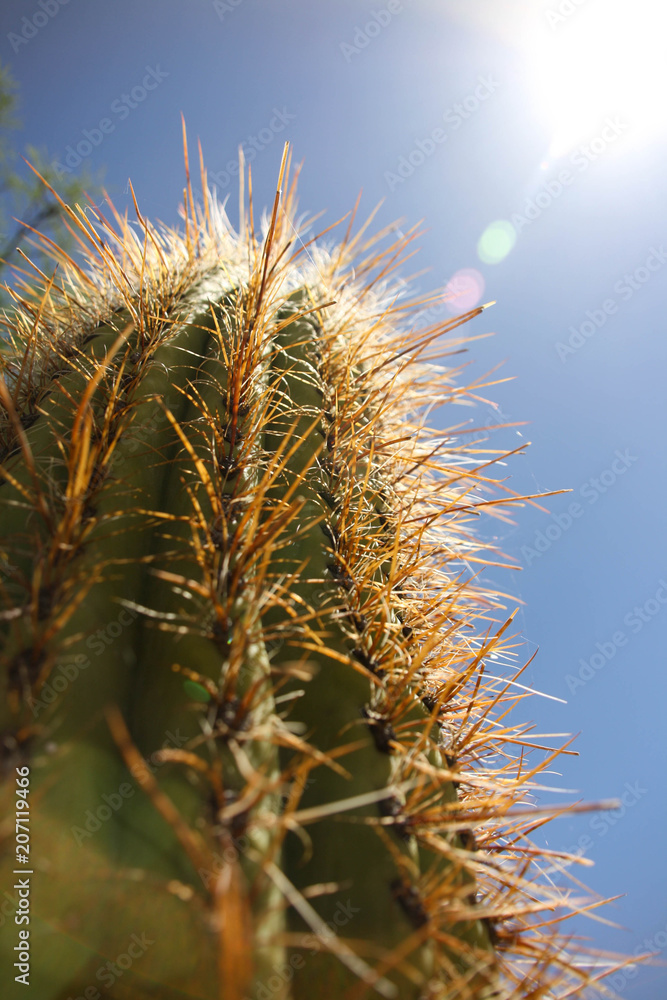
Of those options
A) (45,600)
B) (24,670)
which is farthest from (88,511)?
(24,670)

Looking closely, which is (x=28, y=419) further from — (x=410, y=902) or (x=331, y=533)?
(x=410, y=902)

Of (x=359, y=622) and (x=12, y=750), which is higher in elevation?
(x=359, y=622)

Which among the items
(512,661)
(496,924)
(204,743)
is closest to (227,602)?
(204,743)

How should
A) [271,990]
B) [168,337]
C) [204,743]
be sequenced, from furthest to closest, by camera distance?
[168,337] → [204,743] → [271,990]

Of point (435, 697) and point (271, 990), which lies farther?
point (435, 697)

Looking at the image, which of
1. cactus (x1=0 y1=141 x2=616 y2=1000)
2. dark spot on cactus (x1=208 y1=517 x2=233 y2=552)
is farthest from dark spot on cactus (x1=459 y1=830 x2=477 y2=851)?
dark spot on cactus (x1=208 y1=517 x2=233 y2=552)

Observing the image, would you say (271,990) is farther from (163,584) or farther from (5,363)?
(5,363)

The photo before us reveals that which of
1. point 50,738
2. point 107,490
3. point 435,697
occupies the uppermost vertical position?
point 435,697
